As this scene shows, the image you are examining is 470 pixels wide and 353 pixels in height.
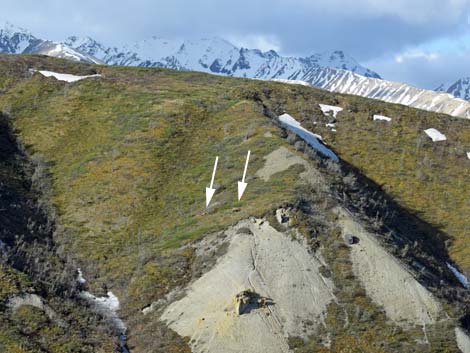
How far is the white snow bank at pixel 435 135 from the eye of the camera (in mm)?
64562

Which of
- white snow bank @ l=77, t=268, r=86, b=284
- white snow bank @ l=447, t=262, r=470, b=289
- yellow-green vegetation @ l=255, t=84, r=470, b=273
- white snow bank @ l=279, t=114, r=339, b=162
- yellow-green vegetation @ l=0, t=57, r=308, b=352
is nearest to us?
white snow bank @ l=77, t=268, r=86, b=284

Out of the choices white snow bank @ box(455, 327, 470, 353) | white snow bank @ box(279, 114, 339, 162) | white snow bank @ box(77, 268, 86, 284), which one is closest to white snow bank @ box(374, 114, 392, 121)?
white snow bank @ box(279, 114, 339, 162)

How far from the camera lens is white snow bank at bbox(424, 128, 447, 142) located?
212 feet

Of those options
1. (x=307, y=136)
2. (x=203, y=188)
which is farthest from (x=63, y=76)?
(x=203, y=188)

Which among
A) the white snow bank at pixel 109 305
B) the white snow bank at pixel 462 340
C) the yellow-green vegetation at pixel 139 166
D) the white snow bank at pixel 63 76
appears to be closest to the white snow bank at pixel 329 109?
the yellow-green vegetation at pixel 139 166

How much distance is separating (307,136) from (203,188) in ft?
60.0

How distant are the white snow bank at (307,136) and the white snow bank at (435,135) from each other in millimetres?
13277

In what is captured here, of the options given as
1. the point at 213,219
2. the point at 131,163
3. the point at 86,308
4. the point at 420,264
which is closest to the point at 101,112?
the point at 131,163

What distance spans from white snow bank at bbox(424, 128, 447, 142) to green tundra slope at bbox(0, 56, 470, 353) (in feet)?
3.34

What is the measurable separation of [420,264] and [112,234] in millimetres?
19598

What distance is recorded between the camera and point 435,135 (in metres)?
65.7

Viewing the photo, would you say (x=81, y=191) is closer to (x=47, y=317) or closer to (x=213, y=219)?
(x=213, y=219)

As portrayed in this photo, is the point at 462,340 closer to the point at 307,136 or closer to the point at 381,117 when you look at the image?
the point at 307,136

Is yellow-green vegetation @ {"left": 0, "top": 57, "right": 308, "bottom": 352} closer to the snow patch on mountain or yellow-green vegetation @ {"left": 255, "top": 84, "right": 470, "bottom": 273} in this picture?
the snow patch on mountain
